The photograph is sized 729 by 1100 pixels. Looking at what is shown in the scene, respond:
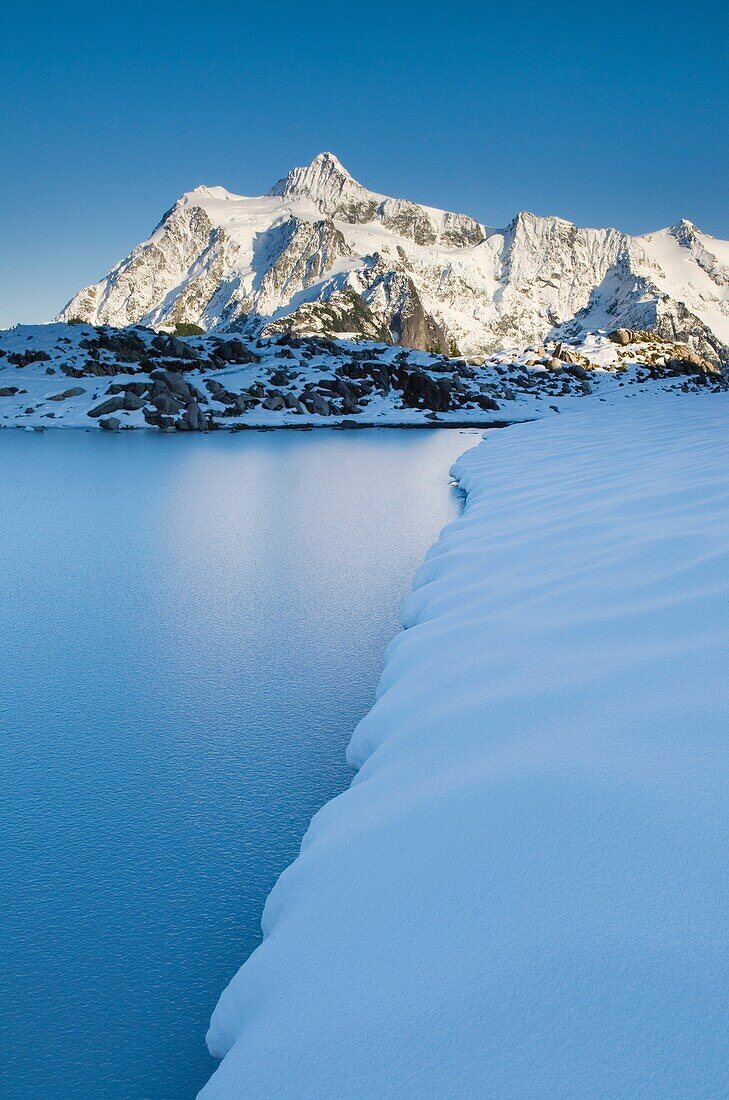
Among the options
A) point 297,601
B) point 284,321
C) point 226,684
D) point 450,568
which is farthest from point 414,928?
point 284,321

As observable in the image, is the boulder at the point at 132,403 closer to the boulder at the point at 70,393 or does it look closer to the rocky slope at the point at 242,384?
the rocky slope at the point at 242,384

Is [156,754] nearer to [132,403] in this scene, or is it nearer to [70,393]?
[132,403]

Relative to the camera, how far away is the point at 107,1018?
1782 millimetres

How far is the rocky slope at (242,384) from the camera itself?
24.3 meters

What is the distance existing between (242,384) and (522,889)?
2819 centimetres

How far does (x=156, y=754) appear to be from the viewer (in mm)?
3086

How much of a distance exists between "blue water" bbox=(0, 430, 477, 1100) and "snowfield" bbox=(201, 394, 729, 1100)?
31 centimetres

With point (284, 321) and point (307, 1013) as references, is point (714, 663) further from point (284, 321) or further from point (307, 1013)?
point (284, 321)

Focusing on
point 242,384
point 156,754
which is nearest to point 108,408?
point 242,384

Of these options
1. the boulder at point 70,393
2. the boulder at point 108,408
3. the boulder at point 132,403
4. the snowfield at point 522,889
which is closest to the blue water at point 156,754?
the snowfield at point 522,889

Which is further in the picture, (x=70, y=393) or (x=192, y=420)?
(x=70, y=393)

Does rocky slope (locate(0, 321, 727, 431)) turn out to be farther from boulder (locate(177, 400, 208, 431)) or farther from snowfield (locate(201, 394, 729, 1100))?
snowfield (locate(201, 394, 729, 1100))

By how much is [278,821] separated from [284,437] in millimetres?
19602

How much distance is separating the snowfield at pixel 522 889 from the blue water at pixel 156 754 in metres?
0.31
